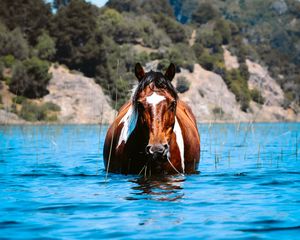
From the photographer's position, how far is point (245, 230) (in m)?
5.69

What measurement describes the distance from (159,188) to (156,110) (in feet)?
4.01

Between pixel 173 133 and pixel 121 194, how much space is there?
2221 millimetres

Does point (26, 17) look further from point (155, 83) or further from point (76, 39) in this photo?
point (155, 83)

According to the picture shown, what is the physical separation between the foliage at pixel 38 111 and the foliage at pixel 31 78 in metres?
2.50

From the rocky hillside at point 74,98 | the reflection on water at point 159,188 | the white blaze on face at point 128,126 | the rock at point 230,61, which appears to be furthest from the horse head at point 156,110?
the rock at point 230,61

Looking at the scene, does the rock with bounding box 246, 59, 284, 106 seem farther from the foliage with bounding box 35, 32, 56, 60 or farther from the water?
the water

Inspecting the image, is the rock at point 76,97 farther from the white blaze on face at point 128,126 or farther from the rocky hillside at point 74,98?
the white blaze on face at point 128,126

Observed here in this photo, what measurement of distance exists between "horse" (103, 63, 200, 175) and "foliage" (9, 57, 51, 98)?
5650 cm

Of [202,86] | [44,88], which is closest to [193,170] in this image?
[44,88]

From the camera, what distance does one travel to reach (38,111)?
61.5 meters

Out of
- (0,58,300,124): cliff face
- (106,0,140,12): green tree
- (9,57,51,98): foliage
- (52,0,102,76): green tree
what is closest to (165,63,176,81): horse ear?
(0,58,300,124): cliff face

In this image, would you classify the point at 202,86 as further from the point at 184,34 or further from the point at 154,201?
the point at 154,201

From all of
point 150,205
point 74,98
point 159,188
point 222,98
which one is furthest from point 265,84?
point 150,205

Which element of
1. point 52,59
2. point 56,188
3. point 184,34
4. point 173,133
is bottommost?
point 56,188
